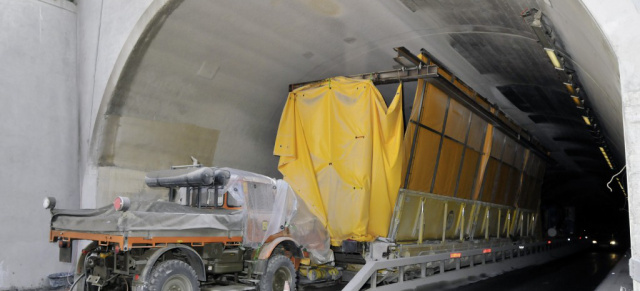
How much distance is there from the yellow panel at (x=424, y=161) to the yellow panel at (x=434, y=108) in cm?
21

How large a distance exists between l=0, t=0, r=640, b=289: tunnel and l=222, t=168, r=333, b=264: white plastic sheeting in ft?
6.65

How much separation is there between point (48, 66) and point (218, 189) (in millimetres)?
5883

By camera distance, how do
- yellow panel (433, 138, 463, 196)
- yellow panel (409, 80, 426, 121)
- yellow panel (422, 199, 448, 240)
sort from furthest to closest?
1. yellow panel (433, 138, 463, 196)
2. yellow panel (422, 199, 448, 240)
3. yellow panel (409, 80, 426, 121)

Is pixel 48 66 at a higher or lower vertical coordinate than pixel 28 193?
higher

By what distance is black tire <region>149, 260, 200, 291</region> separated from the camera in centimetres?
692

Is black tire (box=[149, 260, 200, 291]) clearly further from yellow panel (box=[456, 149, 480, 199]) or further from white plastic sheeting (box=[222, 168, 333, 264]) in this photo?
yellow panel (box=[456, 149, 480, 199])

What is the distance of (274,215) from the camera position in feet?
29.4

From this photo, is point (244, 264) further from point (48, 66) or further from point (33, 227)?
point (48, 66)

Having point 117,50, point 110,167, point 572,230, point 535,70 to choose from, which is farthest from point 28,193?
point 572,230

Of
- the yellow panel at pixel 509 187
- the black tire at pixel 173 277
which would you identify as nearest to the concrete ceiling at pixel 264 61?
the yellow panel at pixel 509 187

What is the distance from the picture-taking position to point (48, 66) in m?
11.4

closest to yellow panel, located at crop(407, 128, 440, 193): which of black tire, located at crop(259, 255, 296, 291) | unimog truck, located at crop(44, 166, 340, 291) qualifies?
unimog truck, located at crop(44, 166, 340, 291)

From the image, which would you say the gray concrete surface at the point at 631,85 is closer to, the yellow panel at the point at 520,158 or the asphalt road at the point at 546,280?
the asphalt road at the point at 546,280

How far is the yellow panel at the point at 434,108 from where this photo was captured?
416 inches
